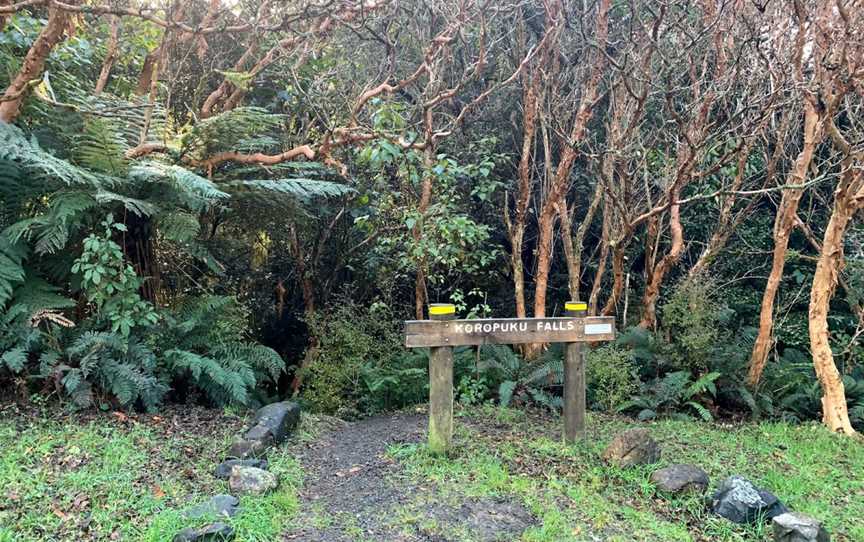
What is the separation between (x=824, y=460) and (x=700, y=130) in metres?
3.23

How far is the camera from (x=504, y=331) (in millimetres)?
4570

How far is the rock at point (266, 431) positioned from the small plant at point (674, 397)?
341 cm

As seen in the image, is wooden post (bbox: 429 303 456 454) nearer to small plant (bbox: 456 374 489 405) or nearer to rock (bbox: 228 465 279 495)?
rock (bbox: 228 465 279 495)

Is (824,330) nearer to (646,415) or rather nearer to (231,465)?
(646,415)

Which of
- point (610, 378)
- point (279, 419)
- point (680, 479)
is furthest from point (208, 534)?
point (610, 378)

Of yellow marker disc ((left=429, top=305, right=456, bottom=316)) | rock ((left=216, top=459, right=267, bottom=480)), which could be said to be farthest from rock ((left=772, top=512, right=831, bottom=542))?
rock ((left=216, top=459, right=267, bottom=480))

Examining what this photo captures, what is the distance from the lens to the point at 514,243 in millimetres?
7543

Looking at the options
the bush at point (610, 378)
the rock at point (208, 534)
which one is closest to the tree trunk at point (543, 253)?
the bush at point (610, 378)

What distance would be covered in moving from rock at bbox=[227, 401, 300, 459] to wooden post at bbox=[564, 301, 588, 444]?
2270 mm

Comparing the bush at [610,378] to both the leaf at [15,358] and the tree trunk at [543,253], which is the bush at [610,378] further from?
the leaf at [15,358]

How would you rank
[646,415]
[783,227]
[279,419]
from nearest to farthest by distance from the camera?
[279,419] → [646,415] → [783,227]

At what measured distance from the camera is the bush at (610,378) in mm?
6348

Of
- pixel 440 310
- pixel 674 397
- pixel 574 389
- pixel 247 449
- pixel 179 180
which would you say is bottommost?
pixel 674 397

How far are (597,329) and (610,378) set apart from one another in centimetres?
191
